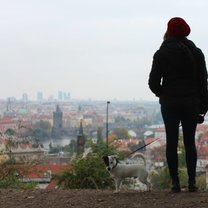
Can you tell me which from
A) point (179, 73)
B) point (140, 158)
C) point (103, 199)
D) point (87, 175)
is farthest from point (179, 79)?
point (87, 175)

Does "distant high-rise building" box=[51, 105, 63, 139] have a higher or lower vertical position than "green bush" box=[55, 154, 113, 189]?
lower

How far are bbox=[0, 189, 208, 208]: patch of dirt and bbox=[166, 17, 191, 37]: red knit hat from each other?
1.82 metres

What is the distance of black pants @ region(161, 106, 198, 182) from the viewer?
21.4 feet

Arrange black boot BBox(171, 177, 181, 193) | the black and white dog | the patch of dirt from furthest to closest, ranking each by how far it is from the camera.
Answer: the black and white dog < black boot BBox(171, 177, 181, 193) < the patch of dirt

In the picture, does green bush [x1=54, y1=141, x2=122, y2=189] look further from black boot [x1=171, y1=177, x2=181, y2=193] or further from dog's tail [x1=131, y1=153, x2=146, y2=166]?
black boot [x1=171, y1=177, x2=181, y2=193]

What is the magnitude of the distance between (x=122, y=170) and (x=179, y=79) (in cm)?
152

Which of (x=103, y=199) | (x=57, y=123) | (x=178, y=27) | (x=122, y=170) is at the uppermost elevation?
(x=178, y=27)

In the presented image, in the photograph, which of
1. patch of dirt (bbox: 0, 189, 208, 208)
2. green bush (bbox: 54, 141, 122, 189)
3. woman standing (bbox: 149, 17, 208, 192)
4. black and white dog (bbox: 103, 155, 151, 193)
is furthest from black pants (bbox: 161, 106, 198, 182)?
green bush (bbox: 54, 141, 122, 189)

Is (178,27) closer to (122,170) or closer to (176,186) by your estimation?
(176,186)

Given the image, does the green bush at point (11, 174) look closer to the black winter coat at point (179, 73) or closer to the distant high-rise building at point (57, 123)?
the black winter coat at point (179, 73)

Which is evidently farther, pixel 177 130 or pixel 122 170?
pixel 122 170

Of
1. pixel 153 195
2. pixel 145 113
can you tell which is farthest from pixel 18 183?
pixel 145 113

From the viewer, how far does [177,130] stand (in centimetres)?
663

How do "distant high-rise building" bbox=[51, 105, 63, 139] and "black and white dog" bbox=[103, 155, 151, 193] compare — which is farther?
"distant high-rise building" bbox=[51, 105, 63, 139]
